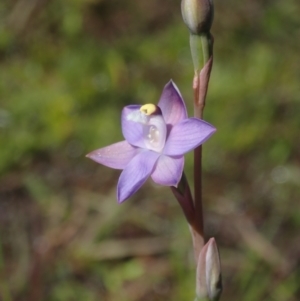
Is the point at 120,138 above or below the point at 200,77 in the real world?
below

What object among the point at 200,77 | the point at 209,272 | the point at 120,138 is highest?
the point at 200,77

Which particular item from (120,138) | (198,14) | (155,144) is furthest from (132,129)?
(120,138)

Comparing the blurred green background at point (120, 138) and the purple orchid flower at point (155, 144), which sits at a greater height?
Result: the purple orchid flower at point (155, 144)

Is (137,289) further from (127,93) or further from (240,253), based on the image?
(127,93)

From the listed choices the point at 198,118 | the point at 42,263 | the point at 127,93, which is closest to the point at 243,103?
the point at 127,93

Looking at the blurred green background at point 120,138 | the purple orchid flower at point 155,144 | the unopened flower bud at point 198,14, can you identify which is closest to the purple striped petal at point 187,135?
the purple orchid flower at point 155,144

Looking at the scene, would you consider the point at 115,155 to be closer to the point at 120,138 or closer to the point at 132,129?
the point at 132,129

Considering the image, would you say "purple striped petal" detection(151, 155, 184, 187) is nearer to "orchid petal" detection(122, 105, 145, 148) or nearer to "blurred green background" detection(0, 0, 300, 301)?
"orchid petal" detection(122, 105, 145, 148)

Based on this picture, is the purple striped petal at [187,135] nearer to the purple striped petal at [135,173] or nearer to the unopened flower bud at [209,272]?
the purple striped petal at [135,173]
